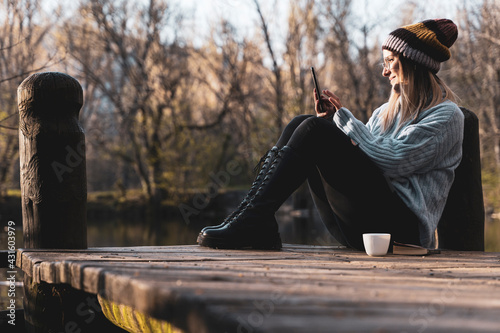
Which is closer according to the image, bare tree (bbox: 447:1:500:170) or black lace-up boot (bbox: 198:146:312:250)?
black lace-up boot (bbox: 198:146:312:250)

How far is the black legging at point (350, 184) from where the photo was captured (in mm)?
2254

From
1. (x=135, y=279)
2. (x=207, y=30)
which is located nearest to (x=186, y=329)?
(x=135, y=279)

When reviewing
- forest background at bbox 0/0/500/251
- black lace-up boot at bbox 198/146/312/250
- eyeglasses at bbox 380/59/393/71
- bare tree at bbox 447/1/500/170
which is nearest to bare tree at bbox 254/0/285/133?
forest background at bbox 0/0/500/251

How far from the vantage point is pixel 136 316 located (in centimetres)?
173

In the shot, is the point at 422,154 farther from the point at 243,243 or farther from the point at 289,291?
the point at 289,291

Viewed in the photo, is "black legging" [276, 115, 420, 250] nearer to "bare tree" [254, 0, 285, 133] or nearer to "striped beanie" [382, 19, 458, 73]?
"striped beanie" [382, 19, 458, 73]

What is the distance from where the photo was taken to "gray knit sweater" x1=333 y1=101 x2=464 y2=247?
2277 millimetres

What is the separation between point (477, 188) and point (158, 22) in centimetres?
1135

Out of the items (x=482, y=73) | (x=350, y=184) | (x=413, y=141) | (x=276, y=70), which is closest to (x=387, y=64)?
(x=413, y=141)

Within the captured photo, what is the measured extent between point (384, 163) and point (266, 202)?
476mm

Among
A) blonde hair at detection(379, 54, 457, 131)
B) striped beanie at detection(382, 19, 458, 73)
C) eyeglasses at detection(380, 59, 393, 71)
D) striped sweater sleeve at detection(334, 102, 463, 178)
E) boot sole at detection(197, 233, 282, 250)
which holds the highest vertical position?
striped beanie at detection(382, 19, 458, 73)

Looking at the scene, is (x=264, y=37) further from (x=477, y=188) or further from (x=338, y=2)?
(x=477, y=188)

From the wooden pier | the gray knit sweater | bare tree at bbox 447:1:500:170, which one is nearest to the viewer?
the wooden pier

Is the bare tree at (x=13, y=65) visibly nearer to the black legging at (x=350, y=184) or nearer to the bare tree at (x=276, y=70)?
the bare tree at (x=276, y=70)
